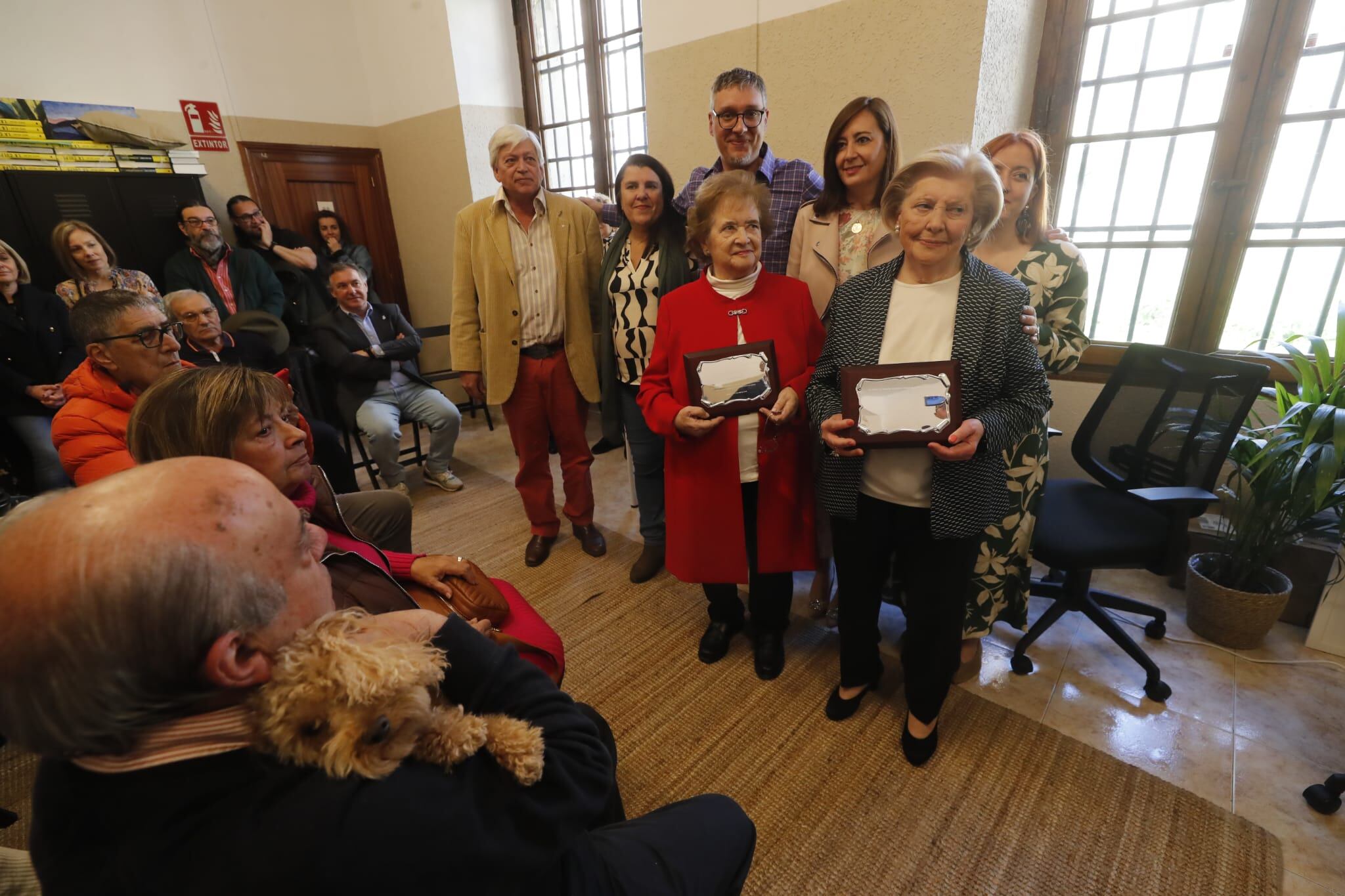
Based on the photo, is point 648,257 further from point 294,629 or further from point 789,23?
point 294,629

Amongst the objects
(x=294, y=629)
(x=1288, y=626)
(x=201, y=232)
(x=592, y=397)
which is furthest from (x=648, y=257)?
(x=201, y=232)

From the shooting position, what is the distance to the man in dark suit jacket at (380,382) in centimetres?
341

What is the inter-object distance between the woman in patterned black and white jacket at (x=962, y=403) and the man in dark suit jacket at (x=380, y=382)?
2636mm

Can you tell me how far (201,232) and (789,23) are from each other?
4001mm

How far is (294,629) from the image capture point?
24.6 inches

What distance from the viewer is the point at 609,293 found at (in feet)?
7.45

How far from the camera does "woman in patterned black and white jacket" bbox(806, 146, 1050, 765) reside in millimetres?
1340

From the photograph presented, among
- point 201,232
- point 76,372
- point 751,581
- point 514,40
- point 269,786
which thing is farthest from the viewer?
point 514,40

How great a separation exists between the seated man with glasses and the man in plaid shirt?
178cm

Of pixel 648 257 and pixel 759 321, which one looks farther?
pixel 648 257

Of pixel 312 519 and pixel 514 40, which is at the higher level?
pixel 514 40

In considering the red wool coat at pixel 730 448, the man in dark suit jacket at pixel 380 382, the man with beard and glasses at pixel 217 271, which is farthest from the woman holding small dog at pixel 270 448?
the man with beard and glasses at pixel 217 271

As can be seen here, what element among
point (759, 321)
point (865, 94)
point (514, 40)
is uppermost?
point (514, 40)

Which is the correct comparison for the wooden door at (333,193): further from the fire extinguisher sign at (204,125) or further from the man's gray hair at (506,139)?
the man's gray hair at (506,139)
